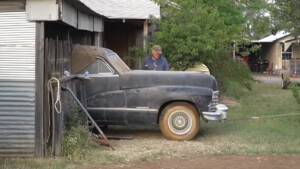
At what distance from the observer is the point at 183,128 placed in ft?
34.6

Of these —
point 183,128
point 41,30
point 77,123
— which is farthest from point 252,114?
point 41,30

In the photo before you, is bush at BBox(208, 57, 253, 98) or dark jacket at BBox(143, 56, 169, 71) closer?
dark jacket at BBox(143, 56, 169, 71)

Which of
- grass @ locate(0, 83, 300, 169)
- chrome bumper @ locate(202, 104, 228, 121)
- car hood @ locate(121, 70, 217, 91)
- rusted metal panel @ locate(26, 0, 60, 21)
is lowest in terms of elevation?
grass @ locate(0, 83, 300, 169)

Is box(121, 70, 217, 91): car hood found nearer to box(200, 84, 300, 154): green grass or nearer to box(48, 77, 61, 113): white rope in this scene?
box(200, 84, 300, 154): green grass

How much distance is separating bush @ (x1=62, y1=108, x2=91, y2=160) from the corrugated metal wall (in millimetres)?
545

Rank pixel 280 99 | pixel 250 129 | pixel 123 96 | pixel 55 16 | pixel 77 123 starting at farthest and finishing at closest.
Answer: pixel 280 99, pixel 250 129, pixel 123 96, pixel 77 123, pixel 55 16

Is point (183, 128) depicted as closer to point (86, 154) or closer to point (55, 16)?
point (86, 154)

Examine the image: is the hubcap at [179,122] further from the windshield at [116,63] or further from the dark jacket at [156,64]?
the dark jacket at [156,64]

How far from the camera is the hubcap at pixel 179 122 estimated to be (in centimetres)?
1052

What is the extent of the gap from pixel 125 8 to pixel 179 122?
29.2ft

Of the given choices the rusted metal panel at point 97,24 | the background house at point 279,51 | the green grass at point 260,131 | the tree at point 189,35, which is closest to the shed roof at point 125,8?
the tree at point 189,35

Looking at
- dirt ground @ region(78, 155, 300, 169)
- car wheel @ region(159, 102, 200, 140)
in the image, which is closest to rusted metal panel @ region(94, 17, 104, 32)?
car wheel @ region(159, 102, 200, 140)

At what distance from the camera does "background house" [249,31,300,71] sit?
147 feet

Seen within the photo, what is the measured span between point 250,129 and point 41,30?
5.45m
